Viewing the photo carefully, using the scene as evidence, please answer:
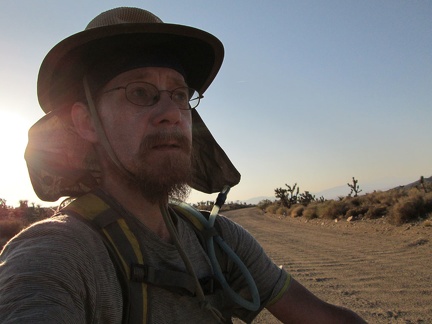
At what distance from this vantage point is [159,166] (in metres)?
2.17

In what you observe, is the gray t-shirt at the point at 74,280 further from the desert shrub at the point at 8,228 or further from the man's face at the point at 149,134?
the desert shrub at the point at 8,228

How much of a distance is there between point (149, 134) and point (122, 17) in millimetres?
651

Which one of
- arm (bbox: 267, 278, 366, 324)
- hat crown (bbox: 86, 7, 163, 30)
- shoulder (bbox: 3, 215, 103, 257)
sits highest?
hat crown (bbox: 86, 7, 163, 30)

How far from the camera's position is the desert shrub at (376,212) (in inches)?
569

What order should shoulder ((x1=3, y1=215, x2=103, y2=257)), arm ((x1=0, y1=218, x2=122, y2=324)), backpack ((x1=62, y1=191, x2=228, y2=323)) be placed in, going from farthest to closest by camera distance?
1. backpack ((x1=62, y1=191, x2=228, y2=323))
2. shoulder ((x1=3, y1=215, x2=103, y2=257))
3. arm ((x1=0, y1=218, x2=122, y2=324))

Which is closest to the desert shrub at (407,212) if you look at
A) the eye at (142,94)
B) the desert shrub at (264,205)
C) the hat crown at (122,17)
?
the eye at (142,94)

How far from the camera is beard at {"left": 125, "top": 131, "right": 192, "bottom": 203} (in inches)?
83.4

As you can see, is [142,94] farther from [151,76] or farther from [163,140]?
[163,140]

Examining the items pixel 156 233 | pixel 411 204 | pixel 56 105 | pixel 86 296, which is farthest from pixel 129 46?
pixel 411 204

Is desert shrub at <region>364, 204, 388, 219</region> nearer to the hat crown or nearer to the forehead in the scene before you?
the forehead

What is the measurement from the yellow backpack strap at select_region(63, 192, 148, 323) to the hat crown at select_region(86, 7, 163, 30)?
0.95 m

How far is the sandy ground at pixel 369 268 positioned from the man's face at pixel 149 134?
3.09 metres

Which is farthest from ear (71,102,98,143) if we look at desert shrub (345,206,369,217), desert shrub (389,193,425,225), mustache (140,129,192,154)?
desert shrub (345,206,369,217)

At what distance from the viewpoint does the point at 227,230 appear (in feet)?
7.71
